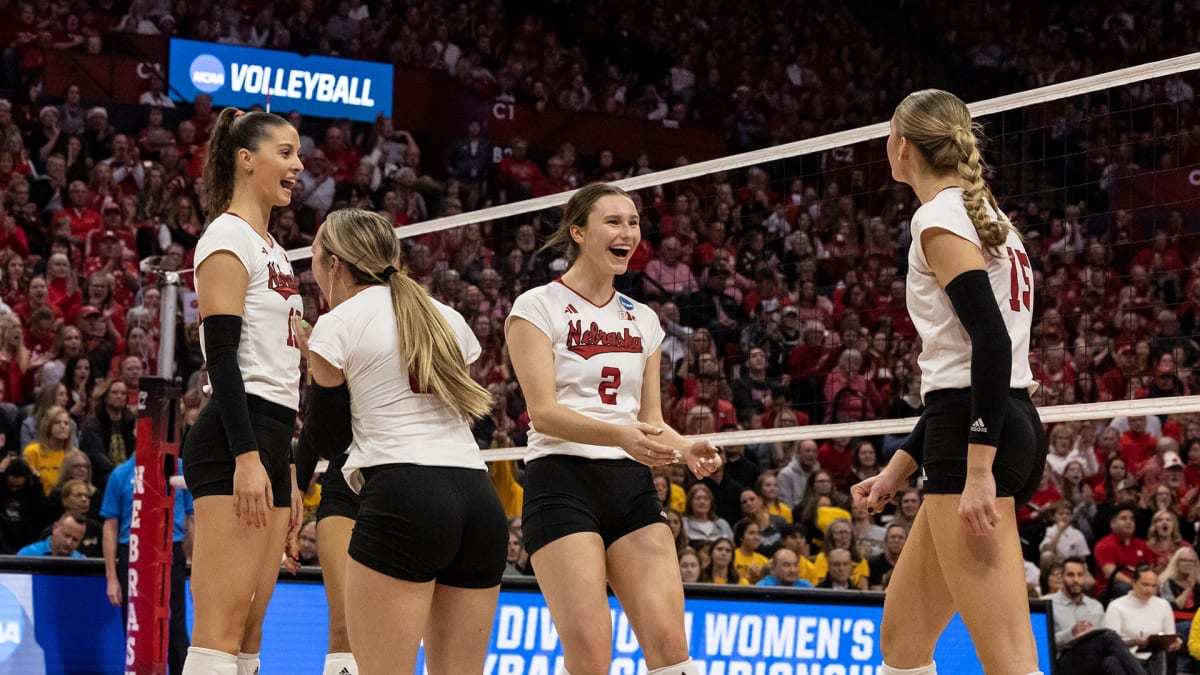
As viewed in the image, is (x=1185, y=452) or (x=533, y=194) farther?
(x=533, y=194)

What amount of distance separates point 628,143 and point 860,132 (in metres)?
13.2

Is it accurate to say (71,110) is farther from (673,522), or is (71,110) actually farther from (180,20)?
(673,522)

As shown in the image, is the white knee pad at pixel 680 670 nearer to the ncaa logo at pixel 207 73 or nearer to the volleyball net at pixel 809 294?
the volleyball net at pixel 809 294

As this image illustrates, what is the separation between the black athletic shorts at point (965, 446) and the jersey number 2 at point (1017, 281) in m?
0.23

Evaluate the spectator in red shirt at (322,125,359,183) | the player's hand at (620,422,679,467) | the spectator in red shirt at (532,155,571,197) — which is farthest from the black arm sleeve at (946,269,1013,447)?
the spectator in red shirt at (532,155,571,197)

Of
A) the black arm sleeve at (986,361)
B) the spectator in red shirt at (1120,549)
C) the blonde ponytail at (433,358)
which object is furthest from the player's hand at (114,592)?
the spectator in red shirt at (1120,549)

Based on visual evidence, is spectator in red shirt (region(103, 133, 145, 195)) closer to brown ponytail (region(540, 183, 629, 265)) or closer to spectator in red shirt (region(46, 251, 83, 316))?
spectator in red shirt (region(46, 251, 83, 316))

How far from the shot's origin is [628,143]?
20.3 metres

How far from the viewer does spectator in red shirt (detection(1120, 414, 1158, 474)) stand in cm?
1329

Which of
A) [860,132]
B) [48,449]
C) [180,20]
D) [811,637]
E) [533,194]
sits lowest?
[811,637]

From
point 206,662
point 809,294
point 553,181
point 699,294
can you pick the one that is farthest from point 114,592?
point 553,181

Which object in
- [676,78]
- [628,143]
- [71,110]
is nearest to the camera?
[71,110]

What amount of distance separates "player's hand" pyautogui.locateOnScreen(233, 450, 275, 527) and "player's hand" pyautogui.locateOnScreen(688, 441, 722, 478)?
1.24 meters

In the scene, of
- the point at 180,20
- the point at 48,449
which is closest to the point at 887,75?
the point at 180,20
